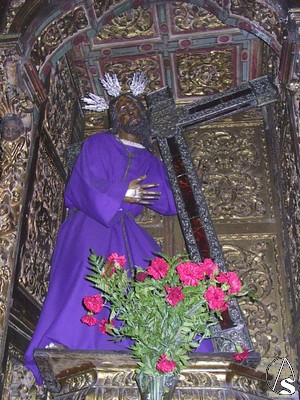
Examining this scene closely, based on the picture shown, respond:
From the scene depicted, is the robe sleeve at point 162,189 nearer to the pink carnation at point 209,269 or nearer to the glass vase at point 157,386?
the pink carnation at point 209,269

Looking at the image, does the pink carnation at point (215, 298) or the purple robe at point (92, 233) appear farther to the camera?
the purple robe at point (92, 233)

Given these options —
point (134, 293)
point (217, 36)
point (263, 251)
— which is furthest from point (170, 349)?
point (217, 36)

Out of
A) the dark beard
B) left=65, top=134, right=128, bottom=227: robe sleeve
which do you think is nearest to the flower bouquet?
left=65, top=134, right=128, bottom=227: robe sleeve

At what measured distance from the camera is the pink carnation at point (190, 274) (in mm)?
2355

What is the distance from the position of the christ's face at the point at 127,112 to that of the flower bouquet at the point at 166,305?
1.57m

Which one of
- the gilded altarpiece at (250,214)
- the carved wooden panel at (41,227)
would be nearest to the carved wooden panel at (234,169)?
the gilded altarpiece at (250,214)

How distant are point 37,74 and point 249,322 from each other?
1852 mm

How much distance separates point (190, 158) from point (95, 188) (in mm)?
740

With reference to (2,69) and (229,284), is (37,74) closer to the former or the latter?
(2,69)

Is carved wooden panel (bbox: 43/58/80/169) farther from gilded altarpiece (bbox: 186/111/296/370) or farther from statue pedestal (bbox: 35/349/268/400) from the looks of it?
Answer: statue pedestal (bbox: 35/349/268/400)

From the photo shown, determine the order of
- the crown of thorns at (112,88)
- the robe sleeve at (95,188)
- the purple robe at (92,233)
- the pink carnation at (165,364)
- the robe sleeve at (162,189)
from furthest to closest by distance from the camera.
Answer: the crown of thorns at (112,88), the robe sleeve at (162,189), the robe sleeve at (95,188), the purple robe at (92,233), the pink carnation at (165,364)

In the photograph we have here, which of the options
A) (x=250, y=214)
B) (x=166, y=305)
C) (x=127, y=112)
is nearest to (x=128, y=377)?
(x=166, y=305)

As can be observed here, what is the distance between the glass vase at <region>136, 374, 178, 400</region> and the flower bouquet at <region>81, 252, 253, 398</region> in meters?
0.02

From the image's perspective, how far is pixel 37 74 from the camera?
11.6ft
